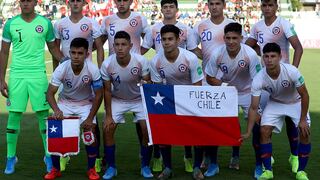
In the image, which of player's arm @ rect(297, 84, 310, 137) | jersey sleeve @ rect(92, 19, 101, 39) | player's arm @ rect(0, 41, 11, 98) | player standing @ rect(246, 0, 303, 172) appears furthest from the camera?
jersey sleeve @ rect(92, 19, 101, 39)

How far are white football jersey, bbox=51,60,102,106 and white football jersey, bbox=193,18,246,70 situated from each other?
4.59 ft

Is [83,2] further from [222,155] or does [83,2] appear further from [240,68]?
[222,155]

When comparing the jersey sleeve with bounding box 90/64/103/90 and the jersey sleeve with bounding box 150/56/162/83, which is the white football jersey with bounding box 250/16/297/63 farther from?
the jersey sleeve with bounding box 90/64/103/90

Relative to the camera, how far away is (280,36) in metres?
7.07

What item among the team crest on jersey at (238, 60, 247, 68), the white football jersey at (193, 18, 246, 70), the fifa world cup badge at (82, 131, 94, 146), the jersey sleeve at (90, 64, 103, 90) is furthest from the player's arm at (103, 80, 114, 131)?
the team crest on jersey at (238, 60, 247, 68)

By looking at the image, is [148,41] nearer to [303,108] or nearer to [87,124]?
[87,124]

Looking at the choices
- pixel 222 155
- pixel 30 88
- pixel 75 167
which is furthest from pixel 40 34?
pixel 222 155

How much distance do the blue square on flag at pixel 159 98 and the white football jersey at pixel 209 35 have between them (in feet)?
3.16

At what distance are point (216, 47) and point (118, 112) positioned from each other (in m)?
1.38

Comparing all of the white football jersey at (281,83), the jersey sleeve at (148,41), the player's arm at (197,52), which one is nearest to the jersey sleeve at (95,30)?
the jersey sleeve at (148,41)

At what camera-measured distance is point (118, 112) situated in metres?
6.68

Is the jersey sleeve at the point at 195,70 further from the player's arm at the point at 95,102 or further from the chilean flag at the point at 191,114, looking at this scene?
the player's arm at the point at 95,102

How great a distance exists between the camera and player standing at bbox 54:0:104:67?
23.3 feet

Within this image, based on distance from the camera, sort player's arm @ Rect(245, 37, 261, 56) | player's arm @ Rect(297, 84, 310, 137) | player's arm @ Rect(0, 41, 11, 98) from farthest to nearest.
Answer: player's arm @ Rect(245, 37, 261, 56), player's arm @ Rect(0, 41, 11, 98), player's arm @ Rect(297, 84, 310, 137)
